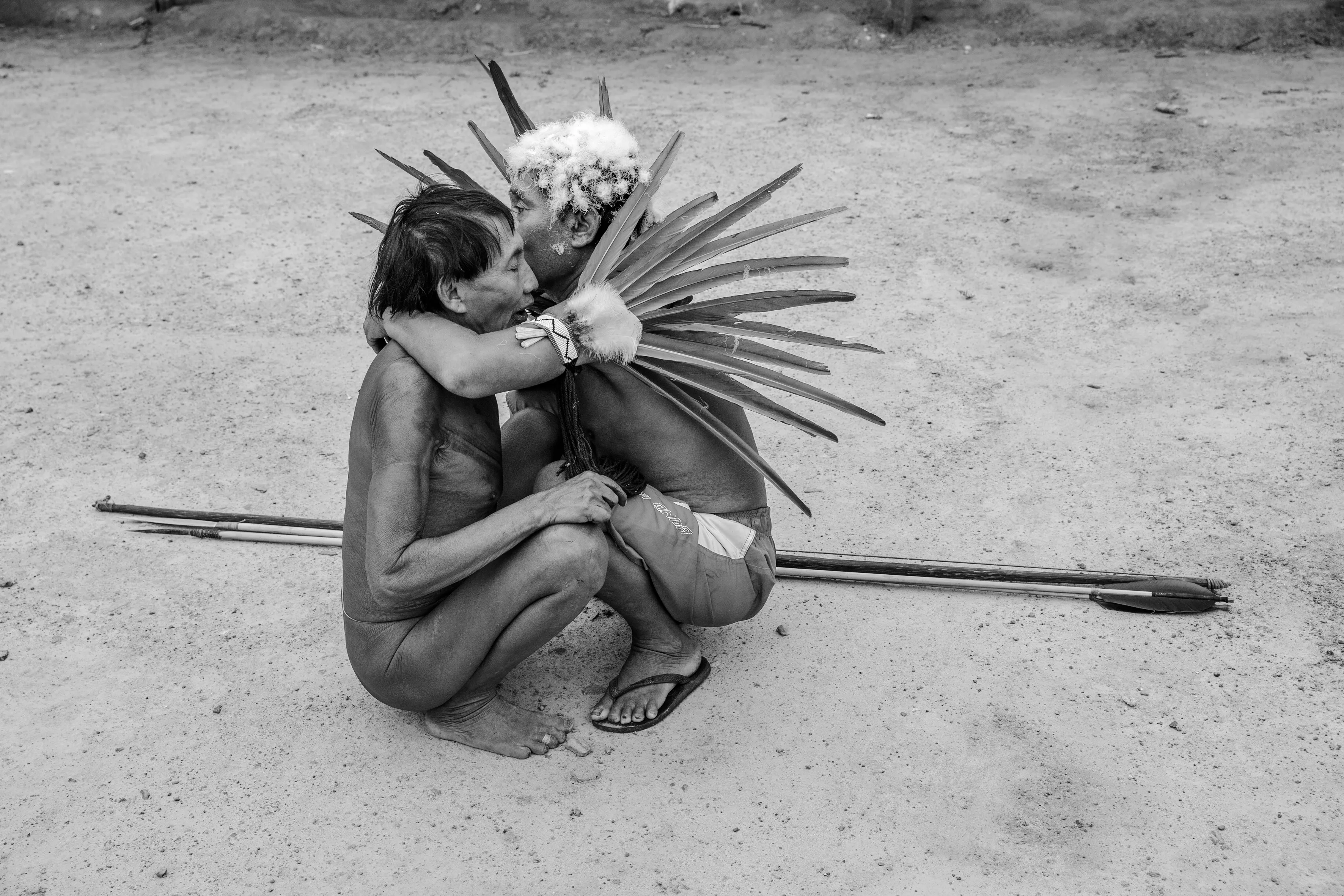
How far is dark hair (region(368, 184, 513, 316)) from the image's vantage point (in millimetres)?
2873

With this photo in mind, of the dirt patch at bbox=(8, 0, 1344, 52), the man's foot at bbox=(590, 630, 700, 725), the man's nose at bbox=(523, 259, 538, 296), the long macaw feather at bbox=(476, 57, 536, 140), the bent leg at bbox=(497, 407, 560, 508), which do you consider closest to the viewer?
the man's nose at bbox=(523, 259, 538, 296)

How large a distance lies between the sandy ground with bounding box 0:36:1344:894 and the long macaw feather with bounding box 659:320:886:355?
32.3 inches

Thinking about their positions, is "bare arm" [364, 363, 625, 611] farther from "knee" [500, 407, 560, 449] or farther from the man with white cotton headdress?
"knee" [500, 407, 560, 449]

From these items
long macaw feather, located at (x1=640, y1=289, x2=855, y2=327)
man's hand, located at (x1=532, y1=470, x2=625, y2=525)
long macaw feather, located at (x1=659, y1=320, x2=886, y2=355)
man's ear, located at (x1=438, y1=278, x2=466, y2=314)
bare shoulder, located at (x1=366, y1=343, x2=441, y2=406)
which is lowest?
man's hand, located at (x1=532, y1=470, x2=625, y2=525)

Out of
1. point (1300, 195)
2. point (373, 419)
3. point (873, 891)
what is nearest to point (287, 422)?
point (373, 419)

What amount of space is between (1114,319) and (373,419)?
3420 mm

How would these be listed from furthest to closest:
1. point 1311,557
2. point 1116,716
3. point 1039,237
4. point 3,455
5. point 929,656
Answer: point 1039,237
point 3,455
point 1311,557
point 929,656
point 1116,716

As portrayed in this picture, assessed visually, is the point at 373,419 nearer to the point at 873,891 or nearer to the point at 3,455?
the point at 873,891

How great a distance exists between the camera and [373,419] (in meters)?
2.89

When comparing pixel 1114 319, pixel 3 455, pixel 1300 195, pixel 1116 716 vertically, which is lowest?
pixel 3 455

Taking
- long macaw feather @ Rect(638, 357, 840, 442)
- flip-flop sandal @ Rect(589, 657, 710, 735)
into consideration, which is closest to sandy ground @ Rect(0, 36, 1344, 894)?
flip-flop sandal @ Rect(589, 657, 710, 735)

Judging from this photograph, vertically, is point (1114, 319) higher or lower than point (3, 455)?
higher

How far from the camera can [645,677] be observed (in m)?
3.31

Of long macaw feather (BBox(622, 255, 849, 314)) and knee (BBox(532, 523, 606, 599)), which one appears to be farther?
long macaw feather (BBox(622, 255, 849, 314))
